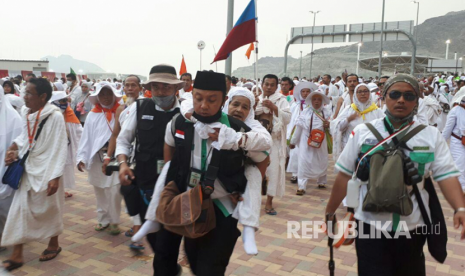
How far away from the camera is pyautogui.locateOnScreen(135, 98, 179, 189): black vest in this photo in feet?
12.0

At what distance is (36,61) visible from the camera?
1911 inches

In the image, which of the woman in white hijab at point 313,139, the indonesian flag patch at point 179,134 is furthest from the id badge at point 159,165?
the woman in white hijab at point 313,139

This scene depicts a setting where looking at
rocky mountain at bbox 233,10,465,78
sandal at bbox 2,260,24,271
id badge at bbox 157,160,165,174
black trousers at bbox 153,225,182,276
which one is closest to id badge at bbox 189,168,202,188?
black trousers at bbox 153,225,182,276

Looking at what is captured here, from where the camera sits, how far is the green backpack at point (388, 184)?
8.60 feet

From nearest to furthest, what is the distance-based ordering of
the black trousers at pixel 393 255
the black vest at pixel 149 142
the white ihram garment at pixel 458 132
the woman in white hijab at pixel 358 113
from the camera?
the black trousers at pixel 393 255, the black vest at pixel 149 142, the woman in white hijab at pixel 358 113, the white ihram garment at pixel 458 132

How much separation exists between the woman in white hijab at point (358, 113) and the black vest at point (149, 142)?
3882 millimetres

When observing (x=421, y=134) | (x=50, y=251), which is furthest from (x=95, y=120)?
(x=421, y=134)

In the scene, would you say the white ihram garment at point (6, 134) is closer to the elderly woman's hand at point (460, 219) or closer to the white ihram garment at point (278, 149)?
the white ihram garment at point (278, 149)

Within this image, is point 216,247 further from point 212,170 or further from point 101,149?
point 101,149

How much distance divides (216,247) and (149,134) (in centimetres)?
129

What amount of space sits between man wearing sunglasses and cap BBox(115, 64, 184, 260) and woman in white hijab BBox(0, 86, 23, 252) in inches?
78.9

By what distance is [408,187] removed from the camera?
2758 millimetres

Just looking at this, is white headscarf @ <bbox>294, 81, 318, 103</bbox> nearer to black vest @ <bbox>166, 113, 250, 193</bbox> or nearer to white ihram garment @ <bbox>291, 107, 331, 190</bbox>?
white ihram garment @ <bbox>291, 107, 331, 190</bbox>

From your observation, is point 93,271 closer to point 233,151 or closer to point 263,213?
point 233,151
